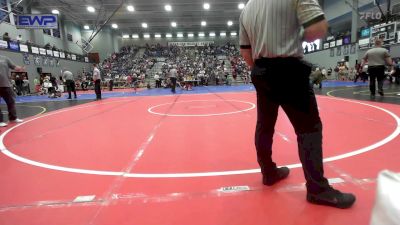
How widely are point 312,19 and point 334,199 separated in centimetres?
124

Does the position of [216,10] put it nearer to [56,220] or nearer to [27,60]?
[27,60]

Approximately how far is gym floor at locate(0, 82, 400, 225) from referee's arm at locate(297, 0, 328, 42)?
3.95 feet

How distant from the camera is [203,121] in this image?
218 inches

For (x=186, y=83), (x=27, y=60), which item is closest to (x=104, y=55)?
→ (x=27, y=60)

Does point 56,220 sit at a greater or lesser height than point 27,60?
lesser

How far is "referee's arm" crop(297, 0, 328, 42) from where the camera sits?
1.68 meters

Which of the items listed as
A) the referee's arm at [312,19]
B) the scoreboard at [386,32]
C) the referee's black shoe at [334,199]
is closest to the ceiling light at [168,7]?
the scoreboard at [386,32]

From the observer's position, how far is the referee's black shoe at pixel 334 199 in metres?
1.89

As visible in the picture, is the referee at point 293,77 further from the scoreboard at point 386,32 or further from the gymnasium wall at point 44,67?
the gymnasium wall at point 44,67

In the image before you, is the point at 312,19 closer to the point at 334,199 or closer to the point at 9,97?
the point at 334,199

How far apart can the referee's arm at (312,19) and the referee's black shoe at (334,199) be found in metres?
1.09

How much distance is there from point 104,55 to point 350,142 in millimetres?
37064

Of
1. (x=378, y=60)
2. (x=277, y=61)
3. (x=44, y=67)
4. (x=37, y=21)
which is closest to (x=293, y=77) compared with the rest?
(x=277, y=61)

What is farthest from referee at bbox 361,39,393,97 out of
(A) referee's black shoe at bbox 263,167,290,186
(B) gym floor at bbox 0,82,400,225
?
(A) referee's black shoe at bbox 263,167,290,186
